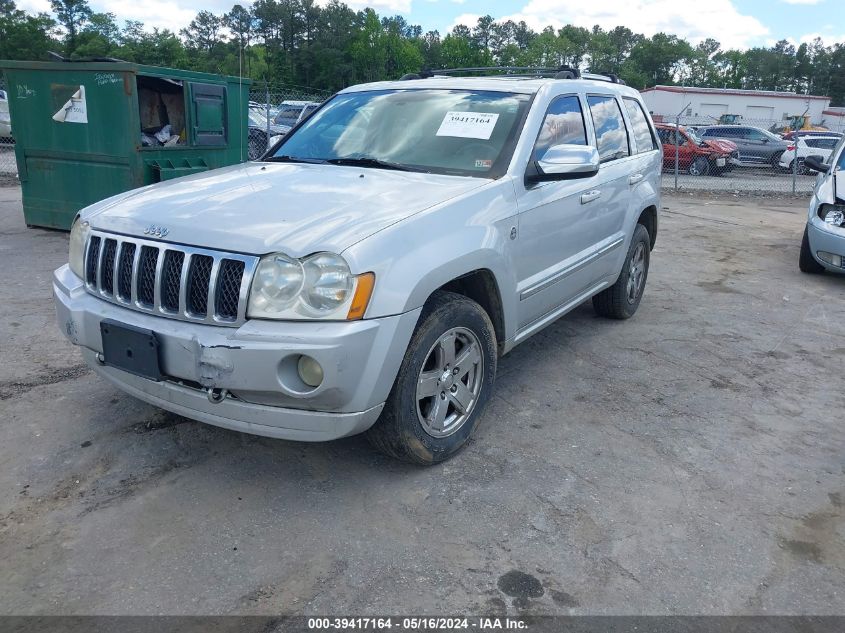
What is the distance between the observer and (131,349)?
2904 mm

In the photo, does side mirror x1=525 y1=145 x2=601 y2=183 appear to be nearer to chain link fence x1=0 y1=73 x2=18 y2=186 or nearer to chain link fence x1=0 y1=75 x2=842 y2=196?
chain link fence x1=0 y1=73 x2=18 y2=186

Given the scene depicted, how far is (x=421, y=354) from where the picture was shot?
2992 mm

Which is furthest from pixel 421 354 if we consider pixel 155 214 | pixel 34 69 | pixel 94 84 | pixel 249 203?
pixel 34 69

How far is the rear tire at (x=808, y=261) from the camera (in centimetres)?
760

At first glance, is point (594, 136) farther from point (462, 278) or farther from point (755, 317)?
point (755, 317)

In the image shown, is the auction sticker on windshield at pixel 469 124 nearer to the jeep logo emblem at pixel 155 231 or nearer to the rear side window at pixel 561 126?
the rear side window at pixel 561 126

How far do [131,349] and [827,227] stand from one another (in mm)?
6965

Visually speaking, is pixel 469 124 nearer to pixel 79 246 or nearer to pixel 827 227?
pixel 79 246

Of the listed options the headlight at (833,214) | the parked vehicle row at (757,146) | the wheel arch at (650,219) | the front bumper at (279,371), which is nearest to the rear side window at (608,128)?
the wheel arch at (650,219)

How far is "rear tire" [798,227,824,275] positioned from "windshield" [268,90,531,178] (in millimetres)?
5041

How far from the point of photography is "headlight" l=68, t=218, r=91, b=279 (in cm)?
329

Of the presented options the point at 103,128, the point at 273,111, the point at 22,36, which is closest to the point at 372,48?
the point at 22,36

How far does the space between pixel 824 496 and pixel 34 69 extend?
8763 millimetres

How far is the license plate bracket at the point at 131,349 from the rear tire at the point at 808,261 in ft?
23.1
